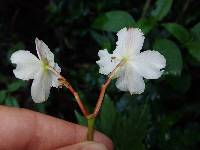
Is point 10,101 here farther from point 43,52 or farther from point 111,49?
point 43,52

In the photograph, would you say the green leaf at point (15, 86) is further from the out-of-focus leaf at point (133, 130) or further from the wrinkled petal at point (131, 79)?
the wrinkled petal at point (131, 79)

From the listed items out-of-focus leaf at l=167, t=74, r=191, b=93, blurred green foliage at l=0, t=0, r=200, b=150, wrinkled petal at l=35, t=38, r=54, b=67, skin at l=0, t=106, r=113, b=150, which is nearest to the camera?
wrinkled petal at l=35, t=38, r=54, b=67

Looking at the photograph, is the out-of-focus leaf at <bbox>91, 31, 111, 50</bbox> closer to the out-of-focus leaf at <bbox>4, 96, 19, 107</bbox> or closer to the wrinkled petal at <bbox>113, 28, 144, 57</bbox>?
the out-of-focus leaf at <bbox>4, 96, 19, 107</bbox>

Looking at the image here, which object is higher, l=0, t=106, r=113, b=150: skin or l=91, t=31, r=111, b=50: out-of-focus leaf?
l=91, t=31, r=111, b=50: out-of-focus leaf

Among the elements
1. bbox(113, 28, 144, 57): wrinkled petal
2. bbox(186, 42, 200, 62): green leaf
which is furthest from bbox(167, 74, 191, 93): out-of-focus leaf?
bbox(113, 28, 144, 57): wrinkled petal

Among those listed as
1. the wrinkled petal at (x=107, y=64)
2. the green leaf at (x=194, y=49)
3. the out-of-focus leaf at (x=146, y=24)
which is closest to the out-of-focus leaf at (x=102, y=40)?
the out-of-focus leaf at (x=146, y=24)

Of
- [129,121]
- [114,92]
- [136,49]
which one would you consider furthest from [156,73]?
[114,92]
